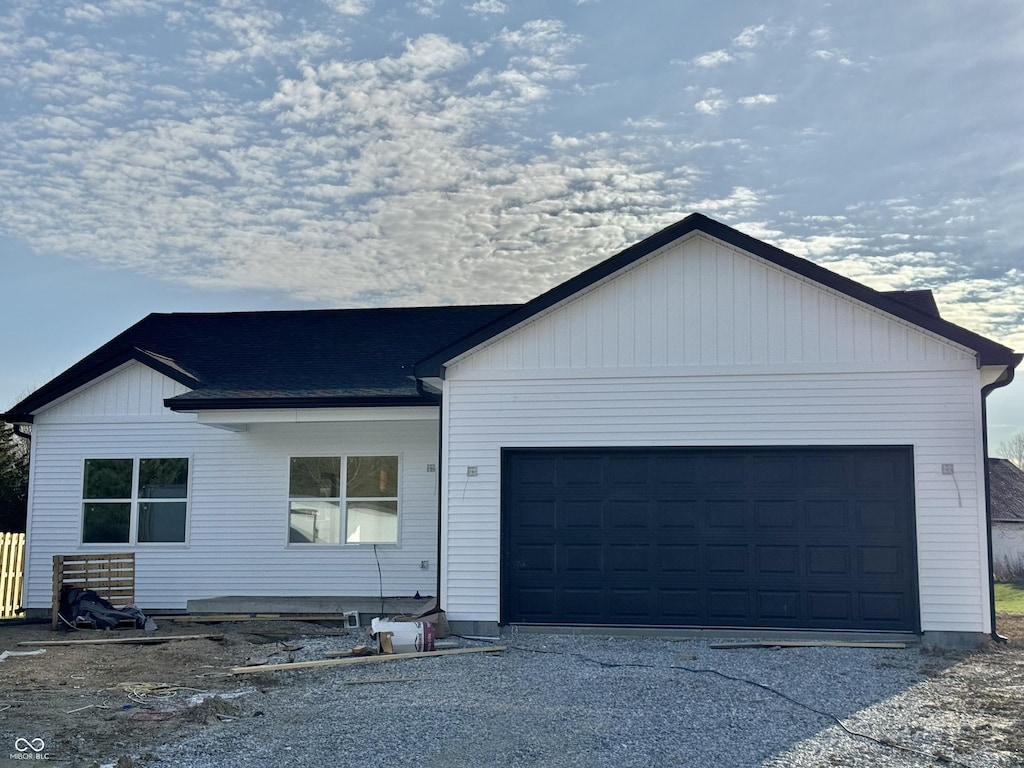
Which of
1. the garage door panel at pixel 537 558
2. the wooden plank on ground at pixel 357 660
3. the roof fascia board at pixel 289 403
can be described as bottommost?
the wooden plank on ground at pixel 357 660

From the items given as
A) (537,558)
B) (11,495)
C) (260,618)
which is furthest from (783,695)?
(11,495)

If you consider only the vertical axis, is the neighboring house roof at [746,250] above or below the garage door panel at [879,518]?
above

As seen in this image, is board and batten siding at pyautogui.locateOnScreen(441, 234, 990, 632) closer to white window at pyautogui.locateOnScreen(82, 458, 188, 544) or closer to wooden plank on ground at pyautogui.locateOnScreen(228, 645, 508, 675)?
wooden plank on ground at pyautogui.locateOnScreen(228, 645, 508, 675)

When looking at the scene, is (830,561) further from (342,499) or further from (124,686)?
(124,686)

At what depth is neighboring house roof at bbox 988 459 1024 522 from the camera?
2597 cm

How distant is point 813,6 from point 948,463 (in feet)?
20.2

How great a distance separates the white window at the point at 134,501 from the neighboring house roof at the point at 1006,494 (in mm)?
19904

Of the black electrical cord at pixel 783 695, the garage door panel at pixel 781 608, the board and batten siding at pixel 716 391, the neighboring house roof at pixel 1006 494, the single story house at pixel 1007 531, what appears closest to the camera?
the black electrical cord at pixel 783 695

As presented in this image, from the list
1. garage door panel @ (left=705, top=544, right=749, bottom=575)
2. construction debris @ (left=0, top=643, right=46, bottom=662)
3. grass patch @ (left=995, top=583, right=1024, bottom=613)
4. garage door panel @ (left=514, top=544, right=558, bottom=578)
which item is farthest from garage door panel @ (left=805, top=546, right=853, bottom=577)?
construction debris @ (left=0, top=643, right=46, bottom=662)

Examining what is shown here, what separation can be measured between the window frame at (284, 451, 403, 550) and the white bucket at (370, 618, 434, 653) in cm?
415

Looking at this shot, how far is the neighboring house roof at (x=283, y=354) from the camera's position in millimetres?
14828

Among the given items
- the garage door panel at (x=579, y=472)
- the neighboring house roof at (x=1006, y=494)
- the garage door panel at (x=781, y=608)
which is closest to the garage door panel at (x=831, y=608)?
the garage door panel at (x=781, y=608)

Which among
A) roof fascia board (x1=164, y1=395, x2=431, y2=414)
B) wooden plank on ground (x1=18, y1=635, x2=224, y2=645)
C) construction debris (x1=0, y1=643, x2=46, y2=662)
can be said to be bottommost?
construction debris (x1=0, y1=643, x2=46, y2=662)

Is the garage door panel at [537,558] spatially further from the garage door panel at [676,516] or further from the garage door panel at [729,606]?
the garage door panel at [729,606]
